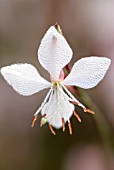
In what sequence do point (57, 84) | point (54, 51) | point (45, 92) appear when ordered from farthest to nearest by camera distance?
1. point (45, 92)
2. point (57, 84)
3. point (54, 51)

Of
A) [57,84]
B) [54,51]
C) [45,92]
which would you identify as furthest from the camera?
[45,92]

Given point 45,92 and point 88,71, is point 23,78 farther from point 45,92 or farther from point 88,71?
point 45,92

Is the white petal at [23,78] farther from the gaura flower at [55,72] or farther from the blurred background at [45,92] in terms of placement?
the blurred background at [45,92]

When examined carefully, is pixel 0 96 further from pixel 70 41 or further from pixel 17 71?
pixel 17 71

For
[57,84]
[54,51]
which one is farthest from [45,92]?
[54,51]

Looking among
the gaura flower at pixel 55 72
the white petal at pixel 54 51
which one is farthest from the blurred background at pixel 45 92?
the white petal at pixel 54 51

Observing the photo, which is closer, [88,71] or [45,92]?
[88,71]

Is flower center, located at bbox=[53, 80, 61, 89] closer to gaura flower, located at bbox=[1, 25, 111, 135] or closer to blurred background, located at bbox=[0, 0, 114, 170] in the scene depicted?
gaura flower, located at bbox=[1, 25, 111, 135]

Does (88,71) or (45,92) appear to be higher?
(88,71)
